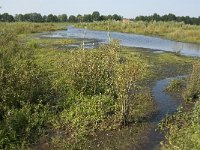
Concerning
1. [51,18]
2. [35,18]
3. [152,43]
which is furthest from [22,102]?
[35,18]

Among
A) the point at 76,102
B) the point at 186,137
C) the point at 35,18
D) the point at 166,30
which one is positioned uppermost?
the point at 186,137

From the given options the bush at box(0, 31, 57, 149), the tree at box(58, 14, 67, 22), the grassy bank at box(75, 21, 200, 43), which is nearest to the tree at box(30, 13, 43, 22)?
the tree at box(58, 14, 67, 22)

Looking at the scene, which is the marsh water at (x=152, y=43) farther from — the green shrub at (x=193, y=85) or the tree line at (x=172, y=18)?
the tree line at (x=172, y=18)

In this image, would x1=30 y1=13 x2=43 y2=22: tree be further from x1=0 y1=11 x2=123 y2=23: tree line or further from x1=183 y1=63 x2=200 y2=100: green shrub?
x1=183 y1=63 x2=200 y2=100: green shrub

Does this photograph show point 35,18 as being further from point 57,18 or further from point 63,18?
point 63,18

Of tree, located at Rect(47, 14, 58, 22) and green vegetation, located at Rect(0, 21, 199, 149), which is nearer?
green vegetation, located at Rect(0, 21, 199, 149)

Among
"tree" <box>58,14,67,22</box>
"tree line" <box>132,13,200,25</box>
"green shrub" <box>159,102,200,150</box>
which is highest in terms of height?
"green shrub" <box>159,102,200,150</box>

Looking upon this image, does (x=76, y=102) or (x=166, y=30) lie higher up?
(x=76, y=102)

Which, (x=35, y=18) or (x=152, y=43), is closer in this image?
(x=152, y=43)

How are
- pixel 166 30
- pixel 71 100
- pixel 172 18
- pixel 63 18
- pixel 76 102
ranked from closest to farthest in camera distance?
pixel 76 102 < pixel 71 100 < pixel 166 30 < pixel 172 18 < pixel 63 18

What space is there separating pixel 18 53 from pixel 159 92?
264 inches

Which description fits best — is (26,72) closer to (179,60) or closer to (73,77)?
(73,77)

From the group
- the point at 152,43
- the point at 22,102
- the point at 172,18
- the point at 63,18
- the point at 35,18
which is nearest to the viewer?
the point at 22,102

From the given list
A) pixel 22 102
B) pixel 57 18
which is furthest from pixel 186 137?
pixel 57 18
